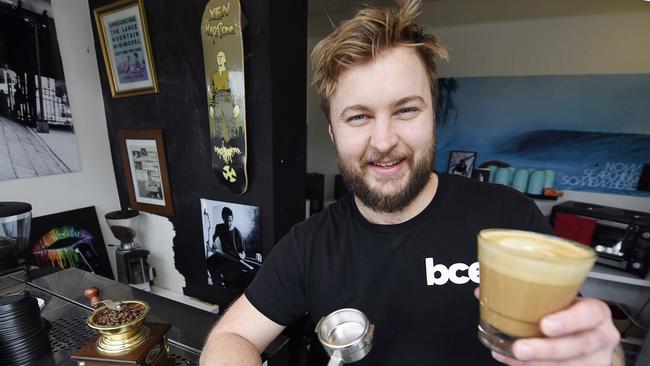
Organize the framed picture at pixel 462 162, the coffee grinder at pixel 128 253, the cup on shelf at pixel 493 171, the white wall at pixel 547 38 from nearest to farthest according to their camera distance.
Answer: the coffee grinder at pixel 128 253
the white wall at pixel 547 38
the cup on shelf at pixel 493 171
the framed picture at pixel 462 162

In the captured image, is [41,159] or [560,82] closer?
[41,159]

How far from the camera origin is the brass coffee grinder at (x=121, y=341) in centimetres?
76

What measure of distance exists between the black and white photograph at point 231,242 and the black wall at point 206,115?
6 cm

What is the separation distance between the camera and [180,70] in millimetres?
1954

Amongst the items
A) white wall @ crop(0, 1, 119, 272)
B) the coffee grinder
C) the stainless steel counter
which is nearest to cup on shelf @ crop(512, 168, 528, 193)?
the stainless steel counter

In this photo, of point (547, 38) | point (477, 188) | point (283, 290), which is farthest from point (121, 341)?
point (547, 38)

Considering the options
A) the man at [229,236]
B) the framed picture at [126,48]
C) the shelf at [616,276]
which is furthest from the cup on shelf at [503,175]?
the framed picture at [126,48]

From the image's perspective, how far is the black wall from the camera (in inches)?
64.2

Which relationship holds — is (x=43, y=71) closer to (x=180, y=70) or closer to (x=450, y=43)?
(x=180, y=70)

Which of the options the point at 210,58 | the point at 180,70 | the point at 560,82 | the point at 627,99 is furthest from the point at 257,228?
the point at 627,99

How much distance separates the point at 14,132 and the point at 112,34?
0.91 metres

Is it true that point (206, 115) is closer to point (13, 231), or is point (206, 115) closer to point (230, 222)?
point (230, 222)

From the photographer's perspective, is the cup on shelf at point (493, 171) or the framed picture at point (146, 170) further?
the cup on shelf at point (493, 171)

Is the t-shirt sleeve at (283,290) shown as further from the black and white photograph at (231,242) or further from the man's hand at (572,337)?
the black and white photograph at (231,242)
